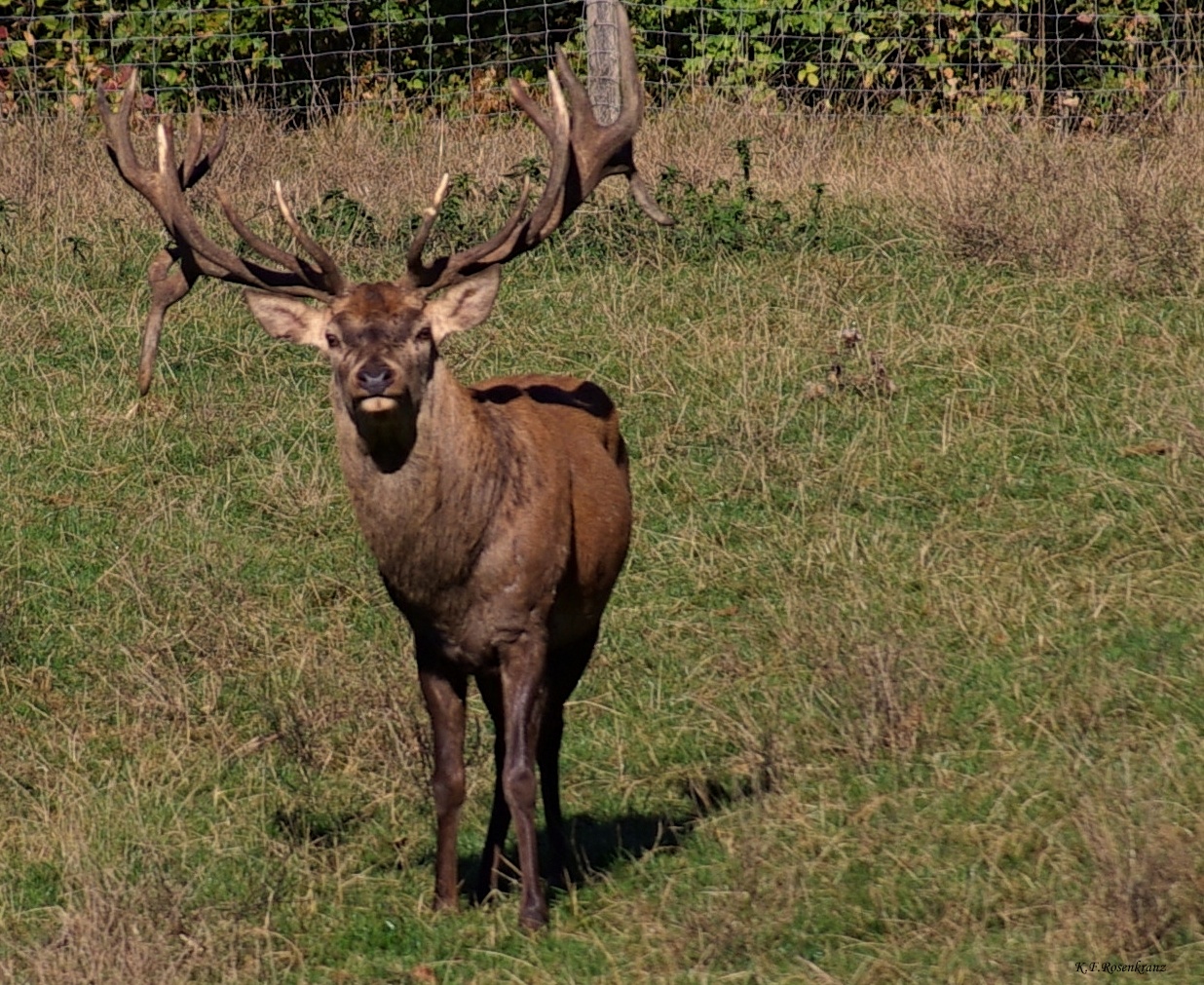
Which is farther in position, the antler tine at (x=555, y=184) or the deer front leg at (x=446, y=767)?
the antler tine at (x=555, y=184)

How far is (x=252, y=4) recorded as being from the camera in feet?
45.6

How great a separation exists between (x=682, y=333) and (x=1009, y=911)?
510cm

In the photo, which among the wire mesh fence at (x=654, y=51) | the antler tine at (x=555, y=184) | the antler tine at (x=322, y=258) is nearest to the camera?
the antler tine at (x=322, y=258)

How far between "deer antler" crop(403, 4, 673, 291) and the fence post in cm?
571

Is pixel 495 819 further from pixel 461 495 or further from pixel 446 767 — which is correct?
pixel 461 495

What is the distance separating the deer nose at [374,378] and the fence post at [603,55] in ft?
23.4

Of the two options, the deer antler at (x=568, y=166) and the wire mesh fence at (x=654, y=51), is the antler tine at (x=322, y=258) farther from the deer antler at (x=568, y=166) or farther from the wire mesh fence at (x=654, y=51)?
the wire mesh fence at (x=654, y=51)

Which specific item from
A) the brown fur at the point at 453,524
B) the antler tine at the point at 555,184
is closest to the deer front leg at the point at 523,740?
the brown fur at the point at 453,524

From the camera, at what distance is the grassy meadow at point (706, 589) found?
5648mm

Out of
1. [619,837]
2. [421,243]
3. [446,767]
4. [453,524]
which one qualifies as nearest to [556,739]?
[619,837]

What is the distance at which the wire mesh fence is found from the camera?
44.7 feet

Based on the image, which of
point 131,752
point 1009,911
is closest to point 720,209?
point 131,752

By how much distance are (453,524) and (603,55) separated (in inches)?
284

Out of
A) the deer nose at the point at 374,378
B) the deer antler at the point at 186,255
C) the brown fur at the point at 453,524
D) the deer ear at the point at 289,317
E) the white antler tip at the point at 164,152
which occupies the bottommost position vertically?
the brown fur at the point at 453,524
